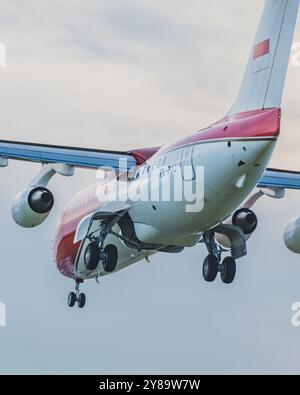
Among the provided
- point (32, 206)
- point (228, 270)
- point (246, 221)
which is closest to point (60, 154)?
point (32, 206)

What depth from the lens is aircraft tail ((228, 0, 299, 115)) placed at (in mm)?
31141

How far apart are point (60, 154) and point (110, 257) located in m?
3.27

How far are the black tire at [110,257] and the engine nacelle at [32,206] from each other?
89.6 inches

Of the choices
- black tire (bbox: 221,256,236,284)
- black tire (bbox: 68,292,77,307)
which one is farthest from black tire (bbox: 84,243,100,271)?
black tire (bbox: 68,292,77,307)

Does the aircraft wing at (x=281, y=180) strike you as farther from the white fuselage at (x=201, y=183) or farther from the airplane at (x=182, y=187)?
the white fuselage at (x=201, y=183)

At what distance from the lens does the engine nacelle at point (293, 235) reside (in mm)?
38094

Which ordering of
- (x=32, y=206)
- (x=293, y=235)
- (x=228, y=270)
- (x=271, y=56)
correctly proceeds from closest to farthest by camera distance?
(x=271, y=56) < (x=228, y=270) < (x=32, y=206) < (x=293, y=235)

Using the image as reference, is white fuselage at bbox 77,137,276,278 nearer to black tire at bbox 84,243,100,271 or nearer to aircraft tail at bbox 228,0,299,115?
black tire at bbox 84,243,100,271

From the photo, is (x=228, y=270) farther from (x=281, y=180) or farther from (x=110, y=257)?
(x=281, y=180)

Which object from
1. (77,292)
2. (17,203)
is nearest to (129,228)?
(17,203)

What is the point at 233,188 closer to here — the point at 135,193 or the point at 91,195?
the point at 135,193

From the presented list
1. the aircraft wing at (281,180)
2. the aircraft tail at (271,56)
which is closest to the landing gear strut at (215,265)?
the aircraft wing at (281,180)

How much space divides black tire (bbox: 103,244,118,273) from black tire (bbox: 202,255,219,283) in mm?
2143

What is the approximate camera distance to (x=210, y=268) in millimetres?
35062
